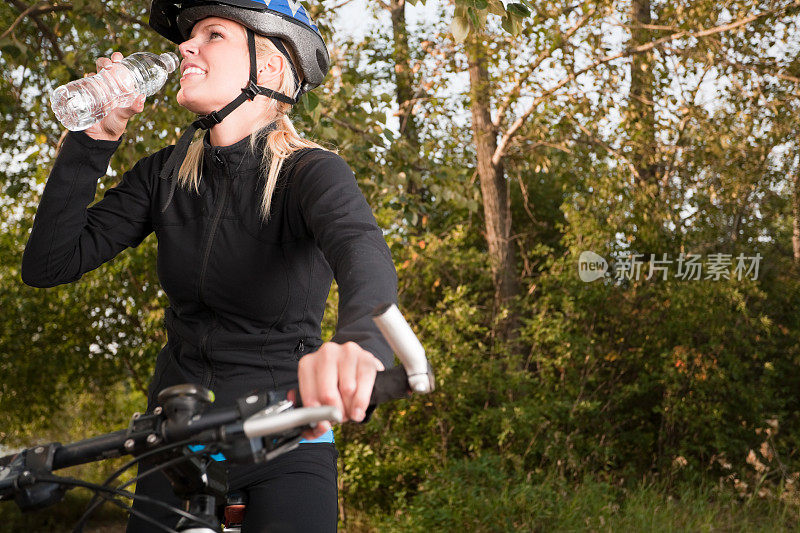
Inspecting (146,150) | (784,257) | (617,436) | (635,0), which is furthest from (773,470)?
(146,150)

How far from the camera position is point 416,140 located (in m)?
12.3

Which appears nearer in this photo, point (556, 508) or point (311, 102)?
point (311, 102)

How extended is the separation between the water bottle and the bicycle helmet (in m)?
0.20

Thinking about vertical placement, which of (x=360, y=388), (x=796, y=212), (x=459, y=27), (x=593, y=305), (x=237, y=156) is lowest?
(x=593, y=305)

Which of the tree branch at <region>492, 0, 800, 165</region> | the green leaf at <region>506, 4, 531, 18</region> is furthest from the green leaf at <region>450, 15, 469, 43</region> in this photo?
the tree branch at <region>492, 0, 800, 165</region>

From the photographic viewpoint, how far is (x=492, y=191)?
10.9 metres

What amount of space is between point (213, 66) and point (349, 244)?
917mm

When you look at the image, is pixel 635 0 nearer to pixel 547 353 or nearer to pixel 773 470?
pixel 547 353

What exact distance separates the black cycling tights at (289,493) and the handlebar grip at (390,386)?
2.70 ft

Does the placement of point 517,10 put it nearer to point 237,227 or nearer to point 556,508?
point 237,227

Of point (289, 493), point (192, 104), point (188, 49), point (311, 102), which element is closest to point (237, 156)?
point (192, 104)

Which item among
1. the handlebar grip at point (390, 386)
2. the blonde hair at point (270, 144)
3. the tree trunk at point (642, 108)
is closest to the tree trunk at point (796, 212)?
the tree trunk at point (642, 108)

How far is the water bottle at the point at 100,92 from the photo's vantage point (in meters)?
2.17

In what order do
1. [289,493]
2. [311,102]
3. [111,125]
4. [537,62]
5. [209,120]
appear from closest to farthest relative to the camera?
[289,493] → [111,125] → [209,120] → [311,102] → [537,62]
